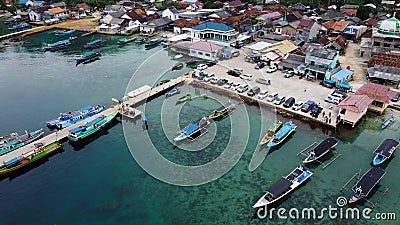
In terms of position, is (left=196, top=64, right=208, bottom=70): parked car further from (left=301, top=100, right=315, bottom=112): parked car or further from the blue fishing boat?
the blue fishing boat

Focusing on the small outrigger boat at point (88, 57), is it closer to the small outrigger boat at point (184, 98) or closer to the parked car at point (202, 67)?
the parked car at point (202, 67)

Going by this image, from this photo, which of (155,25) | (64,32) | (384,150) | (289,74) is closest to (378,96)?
(384,150)

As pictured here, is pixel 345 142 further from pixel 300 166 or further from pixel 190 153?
pixel 190 153

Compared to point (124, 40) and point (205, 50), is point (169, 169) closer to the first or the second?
point (205, 50)

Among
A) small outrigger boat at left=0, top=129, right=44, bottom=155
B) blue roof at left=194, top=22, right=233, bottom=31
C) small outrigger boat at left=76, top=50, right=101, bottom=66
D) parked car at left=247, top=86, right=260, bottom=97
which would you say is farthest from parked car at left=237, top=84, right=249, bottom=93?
small outrigger boat at left=76, top=50, right=101, bottom=66

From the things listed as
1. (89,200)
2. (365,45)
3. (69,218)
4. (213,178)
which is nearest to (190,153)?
(213,178)

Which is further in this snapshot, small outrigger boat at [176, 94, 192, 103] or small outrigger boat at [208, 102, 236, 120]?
small outrigger boat at [176, 94, 192, 103]

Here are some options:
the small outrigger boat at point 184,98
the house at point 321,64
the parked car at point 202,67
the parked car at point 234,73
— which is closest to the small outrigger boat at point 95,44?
the parked car at point 202,67
